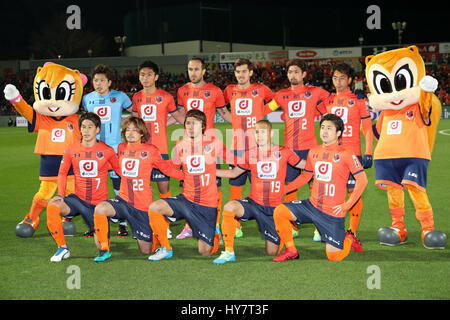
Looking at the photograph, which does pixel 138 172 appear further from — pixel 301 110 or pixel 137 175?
pixel 301 110

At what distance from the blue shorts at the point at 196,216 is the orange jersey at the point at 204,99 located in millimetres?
1485

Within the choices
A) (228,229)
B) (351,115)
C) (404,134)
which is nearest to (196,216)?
(228,229)

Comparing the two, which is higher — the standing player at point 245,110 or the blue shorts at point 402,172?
the standing player at point 245,110

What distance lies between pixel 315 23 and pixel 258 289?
47.9 meters

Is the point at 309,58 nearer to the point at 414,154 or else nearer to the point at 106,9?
the point at 106,9

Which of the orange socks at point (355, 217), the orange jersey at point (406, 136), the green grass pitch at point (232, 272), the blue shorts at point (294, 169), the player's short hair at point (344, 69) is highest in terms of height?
the player's short hair at point (344, 69)

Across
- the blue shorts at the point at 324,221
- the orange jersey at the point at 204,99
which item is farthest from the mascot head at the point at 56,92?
the blue shorts at the point at 324,221

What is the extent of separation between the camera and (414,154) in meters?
5.92

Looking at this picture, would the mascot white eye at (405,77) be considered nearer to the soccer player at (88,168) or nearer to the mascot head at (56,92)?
the soccer player at (88,168)

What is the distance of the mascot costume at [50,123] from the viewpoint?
267 inches

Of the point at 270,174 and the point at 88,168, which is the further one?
the point at 88,168

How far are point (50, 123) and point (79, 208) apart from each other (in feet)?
5.35

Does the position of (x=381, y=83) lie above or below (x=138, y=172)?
above

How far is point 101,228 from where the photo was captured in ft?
18.2
